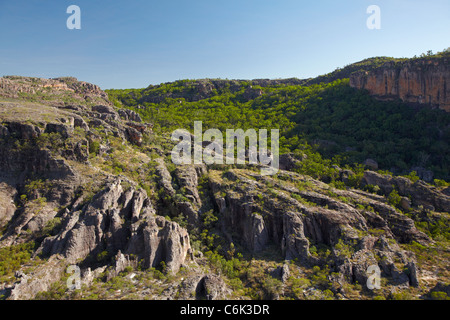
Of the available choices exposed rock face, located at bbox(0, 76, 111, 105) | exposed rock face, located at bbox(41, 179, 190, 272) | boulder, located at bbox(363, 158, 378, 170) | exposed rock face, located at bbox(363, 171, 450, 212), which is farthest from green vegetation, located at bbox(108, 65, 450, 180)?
exposed rock face, located at bbox(41, 179, 190, 272)

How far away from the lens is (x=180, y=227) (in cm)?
2556

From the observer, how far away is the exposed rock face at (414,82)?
62109 mm

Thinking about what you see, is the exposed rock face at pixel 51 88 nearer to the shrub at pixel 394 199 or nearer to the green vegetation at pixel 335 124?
the green vegetation at pixel 335 124

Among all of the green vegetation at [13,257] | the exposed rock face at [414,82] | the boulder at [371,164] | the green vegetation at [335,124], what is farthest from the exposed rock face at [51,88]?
the exposed rock face at [414,82]

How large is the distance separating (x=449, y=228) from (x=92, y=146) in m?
49.9

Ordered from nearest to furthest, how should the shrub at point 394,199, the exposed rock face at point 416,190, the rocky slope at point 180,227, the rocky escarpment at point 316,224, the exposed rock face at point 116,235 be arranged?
the rocky slope at point 180,227, the exposed rock face at point 116,235, the rocky escarpment at point 316,224, the exposed rock face at point 416,190, the shrub at point 394,199

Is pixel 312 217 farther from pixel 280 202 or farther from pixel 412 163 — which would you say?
pixel 412 163

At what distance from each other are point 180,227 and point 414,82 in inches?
3051

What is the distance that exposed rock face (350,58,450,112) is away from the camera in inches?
2445

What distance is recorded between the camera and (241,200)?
1244 inches

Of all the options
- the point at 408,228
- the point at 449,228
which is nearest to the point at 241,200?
the point at 408,228

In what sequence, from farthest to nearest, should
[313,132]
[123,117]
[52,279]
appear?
[313,132] → [123,117] → [52,279]

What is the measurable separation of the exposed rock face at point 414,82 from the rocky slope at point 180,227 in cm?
4148

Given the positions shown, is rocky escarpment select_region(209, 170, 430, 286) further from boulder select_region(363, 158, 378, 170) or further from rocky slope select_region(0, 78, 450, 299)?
boulder select_region(363, 158, 378, 170)
